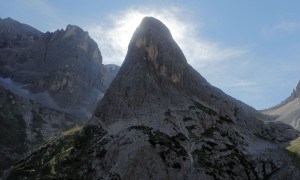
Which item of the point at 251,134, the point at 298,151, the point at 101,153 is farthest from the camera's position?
the point at 251,134

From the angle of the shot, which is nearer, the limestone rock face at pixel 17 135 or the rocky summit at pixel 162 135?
the rocky summit at pixel 162 135

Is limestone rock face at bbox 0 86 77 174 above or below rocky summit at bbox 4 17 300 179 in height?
below

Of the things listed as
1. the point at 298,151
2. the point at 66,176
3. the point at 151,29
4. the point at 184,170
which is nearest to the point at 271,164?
the point at 298,151

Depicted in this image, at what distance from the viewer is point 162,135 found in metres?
97.1

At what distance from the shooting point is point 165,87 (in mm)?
114500

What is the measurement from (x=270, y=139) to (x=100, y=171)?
50.6m

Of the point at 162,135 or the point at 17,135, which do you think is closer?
the point at 162,135

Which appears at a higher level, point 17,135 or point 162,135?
point 162,135

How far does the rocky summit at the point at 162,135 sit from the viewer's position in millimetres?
88750

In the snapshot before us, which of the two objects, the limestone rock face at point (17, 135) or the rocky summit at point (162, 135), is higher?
the rocky summit at point (162, 135)

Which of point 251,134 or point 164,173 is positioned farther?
point 251,134

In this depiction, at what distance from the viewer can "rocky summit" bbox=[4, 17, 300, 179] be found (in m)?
88.8

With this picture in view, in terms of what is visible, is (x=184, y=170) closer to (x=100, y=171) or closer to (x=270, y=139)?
(x=100, y=171)

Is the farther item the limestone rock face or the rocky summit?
the limestone rock face
